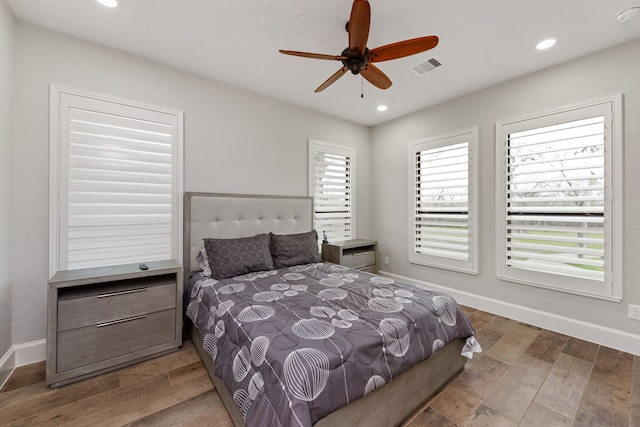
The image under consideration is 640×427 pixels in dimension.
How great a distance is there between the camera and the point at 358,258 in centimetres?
391

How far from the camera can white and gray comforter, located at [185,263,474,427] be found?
3.83ft

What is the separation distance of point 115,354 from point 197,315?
63cm

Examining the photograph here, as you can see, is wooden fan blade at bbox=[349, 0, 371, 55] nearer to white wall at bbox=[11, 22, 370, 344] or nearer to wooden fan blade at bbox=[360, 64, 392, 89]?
wooden fan blade at bbox=[360, 64, 392, 89]

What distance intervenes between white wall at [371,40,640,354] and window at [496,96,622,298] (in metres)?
0.09

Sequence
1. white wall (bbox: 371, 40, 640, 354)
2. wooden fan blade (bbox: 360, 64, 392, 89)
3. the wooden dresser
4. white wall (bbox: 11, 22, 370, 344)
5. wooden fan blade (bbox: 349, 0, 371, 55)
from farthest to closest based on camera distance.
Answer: white wall (bbox: 371, 40, 640, 354)
white wall (bbox: 11, 22, 370, 344)
wooden fan blade (bbox: 360, 64, 392, 89)
the wooden dresser
wooden fan blade (bbox: 349, 0, 371, 55)

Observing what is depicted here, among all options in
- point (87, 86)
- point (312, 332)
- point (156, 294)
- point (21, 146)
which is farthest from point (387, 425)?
point (87, 86)

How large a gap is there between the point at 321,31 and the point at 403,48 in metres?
0.84

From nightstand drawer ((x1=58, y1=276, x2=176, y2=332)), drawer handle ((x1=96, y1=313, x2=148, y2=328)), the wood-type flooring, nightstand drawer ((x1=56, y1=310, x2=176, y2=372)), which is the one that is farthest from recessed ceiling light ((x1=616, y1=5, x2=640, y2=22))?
drawer handle ((x1=96, y1=313, x2=148, y2=328))

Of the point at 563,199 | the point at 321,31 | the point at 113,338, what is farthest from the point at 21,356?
the point at 563,199

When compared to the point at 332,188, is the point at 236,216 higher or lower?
lower

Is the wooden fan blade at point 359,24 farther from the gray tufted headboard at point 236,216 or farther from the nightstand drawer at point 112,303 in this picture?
the nightstand drawer at point 112,303

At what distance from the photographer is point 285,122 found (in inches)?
142

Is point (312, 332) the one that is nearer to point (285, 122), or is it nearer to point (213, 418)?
point (213, 418)

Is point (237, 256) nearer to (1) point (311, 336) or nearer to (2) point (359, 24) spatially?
(1) point (311, 336)
